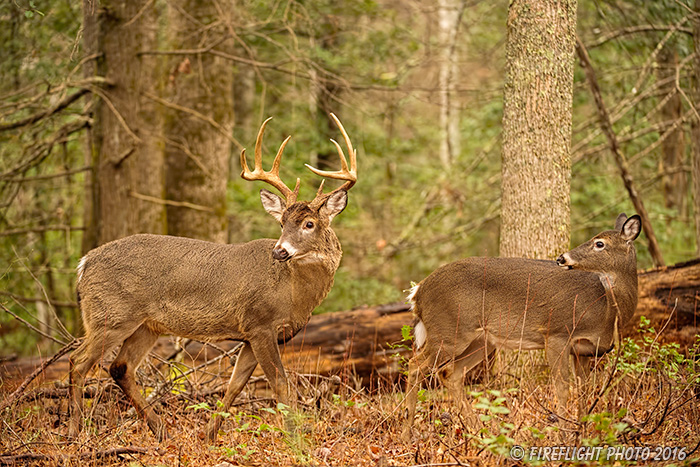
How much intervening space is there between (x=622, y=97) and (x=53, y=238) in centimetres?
987

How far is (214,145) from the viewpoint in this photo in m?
10.5

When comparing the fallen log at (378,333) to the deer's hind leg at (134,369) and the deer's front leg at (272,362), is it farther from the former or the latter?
the deer's front leg at (272,362)

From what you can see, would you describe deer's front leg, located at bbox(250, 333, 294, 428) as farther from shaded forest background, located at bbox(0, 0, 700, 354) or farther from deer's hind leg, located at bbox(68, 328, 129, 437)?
shaded forest background, located at bbox(0, 0, 700, 354)

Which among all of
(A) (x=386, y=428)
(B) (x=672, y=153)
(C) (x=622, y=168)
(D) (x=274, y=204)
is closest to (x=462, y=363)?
(A) (x=386, y=428)

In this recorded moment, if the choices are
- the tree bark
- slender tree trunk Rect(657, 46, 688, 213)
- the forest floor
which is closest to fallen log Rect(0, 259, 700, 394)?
the forest floor

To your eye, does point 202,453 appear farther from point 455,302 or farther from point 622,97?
point 622,97

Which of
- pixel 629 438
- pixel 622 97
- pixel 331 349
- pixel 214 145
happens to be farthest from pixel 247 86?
pixel 629 438

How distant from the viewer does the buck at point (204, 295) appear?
5.91m

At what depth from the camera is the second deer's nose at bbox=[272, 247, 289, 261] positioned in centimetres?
573

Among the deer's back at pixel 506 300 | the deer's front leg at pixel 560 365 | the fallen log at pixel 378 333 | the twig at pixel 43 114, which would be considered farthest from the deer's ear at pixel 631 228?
the twig at pixel 43 114

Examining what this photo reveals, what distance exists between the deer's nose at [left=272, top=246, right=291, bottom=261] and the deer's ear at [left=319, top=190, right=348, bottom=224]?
630 millimetres

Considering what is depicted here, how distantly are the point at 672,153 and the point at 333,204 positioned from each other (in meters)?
8.31

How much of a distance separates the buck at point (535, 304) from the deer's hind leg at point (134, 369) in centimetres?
212

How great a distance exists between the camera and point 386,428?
5703mm
